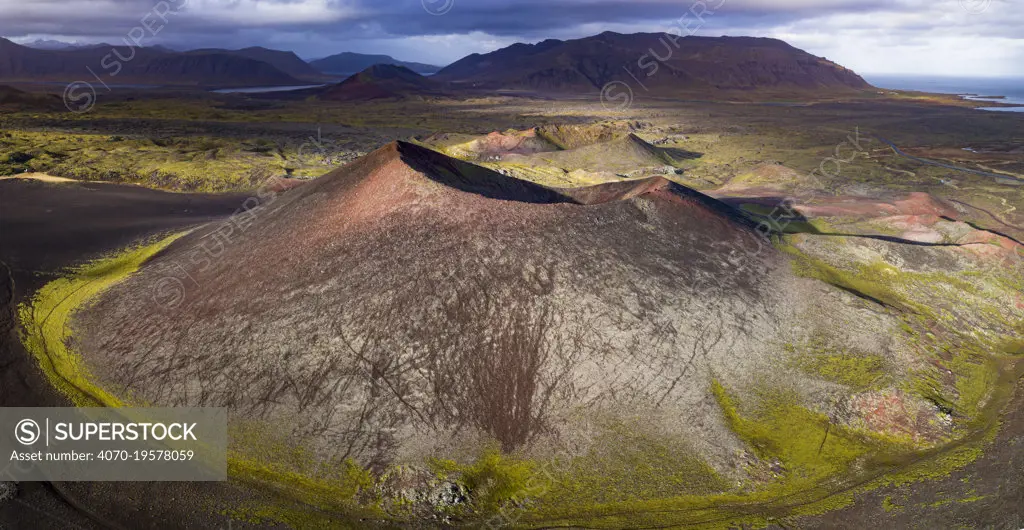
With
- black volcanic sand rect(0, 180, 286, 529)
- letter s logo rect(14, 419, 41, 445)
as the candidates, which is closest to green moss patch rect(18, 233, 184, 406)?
black volcanic sand rect(0, 180, 286, 529)

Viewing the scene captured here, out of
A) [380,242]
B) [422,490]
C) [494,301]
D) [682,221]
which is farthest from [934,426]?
[380,242]

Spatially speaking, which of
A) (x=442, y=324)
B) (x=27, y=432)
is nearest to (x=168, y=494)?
A: (x=27, y=432)

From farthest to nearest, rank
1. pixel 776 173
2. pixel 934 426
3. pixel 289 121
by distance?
pixel 289 121 < pixel 776 173 < pixel 934 426

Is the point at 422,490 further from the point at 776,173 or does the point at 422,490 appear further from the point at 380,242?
the point at 776,173

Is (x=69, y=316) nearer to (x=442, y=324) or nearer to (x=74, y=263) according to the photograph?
(x=74, y=263)

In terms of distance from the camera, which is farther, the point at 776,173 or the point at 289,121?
the point at 289,121

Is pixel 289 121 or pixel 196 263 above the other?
pixel 289 121

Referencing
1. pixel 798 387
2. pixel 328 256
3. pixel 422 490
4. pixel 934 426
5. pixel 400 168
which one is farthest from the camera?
pixel 400 168
